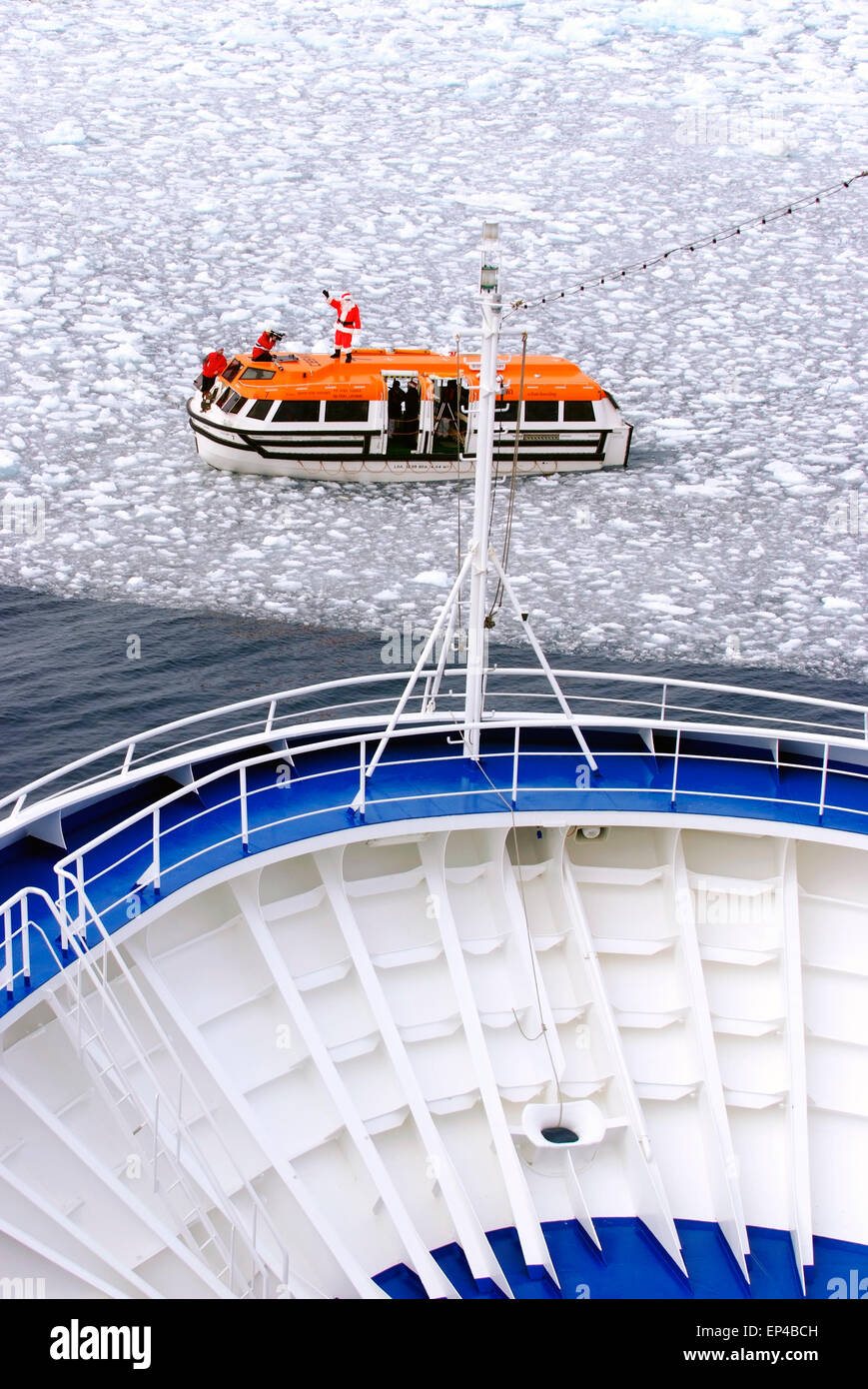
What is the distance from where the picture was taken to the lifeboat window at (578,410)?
19.0 m

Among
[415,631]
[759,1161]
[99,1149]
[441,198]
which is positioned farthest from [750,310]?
[99,1149]

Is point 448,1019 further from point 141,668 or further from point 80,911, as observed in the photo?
point 141,668

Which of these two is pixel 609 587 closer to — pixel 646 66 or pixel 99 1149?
pixel 99 1149

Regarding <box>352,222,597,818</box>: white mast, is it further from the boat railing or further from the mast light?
the boat railing

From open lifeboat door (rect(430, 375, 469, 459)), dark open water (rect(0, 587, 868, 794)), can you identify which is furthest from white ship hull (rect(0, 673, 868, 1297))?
open lifeboat door (rect(430, 375, 469, 459))

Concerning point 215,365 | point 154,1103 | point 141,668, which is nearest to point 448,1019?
point 154,1103

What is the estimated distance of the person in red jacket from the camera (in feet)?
63.3

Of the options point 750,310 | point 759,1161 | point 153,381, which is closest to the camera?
point 759,1161

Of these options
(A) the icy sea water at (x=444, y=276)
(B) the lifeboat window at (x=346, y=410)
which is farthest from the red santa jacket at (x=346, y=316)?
(A) the icy sea water at (x=444, y=276)

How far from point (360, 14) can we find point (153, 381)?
13.3 meters

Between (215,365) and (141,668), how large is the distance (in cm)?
592

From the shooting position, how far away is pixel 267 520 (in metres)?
17.9

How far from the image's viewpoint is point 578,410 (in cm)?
1902
